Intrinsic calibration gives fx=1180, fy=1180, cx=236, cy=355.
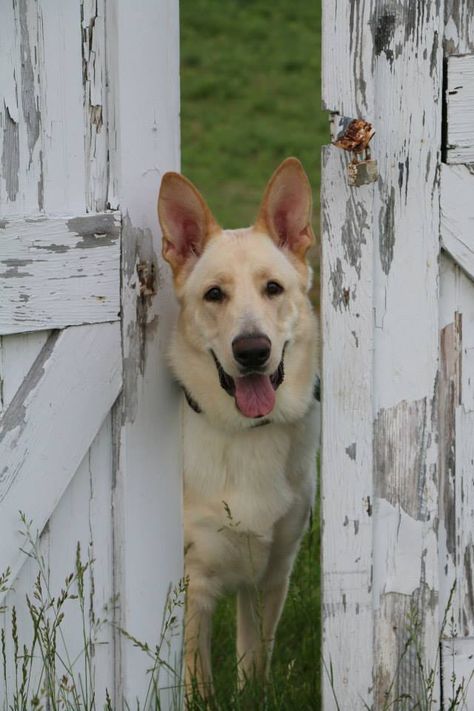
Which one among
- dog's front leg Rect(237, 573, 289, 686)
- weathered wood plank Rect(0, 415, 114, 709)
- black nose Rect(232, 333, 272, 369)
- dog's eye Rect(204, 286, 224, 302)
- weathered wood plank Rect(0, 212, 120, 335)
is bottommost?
dog's front leg Rect(237, 573, 289, 686)

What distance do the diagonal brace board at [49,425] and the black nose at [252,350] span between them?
0.37 meters

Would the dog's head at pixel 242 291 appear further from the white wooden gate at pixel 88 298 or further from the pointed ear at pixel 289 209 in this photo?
the white wooden gate at pixel 88 298

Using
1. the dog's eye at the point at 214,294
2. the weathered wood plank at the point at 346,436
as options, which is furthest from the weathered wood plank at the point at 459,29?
the dog's eye at the point at 214,294

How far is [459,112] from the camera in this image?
8.63 ft

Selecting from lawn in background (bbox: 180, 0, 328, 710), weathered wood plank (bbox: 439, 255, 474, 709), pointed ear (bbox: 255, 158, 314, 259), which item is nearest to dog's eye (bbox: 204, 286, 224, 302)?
pointed ear (bbox: 255, 158, 314, 259)

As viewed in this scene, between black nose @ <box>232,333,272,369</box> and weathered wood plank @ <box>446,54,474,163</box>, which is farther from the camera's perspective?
black nose @ <box>232,333,272,369</box>

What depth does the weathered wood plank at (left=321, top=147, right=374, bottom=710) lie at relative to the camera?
8.79ft

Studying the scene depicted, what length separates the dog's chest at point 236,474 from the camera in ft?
10.7

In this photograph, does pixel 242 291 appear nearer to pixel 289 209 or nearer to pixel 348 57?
pixel 289 209

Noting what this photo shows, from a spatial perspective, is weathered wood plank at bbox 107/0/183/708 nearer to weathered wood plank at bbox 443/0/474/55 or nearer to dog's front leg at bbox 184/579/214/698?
dog's front leg at bbox 184/579/214/698

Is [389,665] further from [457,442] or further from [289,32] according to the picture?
[289,32]

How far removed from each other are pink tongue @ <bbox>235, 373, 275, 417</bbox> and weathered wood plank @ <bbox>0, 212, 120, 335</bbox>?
484 mm

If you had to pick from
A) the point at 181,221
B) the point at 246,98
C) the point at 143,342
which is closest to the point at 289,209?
the point at 181,221

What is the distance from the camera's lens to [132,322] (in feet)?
9.34
